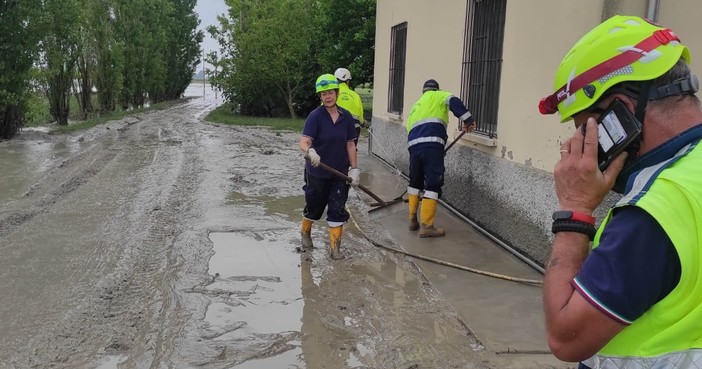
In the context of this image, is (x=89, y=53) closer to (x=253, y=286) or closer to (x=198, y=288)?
(x=198, y=288)

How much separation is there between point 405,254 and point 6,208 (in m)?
5.22

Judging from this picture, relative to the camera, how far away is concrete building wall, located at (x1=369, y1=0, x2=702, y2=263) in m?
4.51

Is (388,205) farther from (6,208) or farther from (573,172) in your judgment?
(573,172)

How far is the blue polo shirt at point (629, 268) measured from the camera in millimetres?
1084

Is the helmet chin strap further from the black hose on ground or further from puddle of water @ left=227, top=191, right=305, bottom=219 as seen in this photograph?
puddle of water @ left=227, top=191, right=305, bottom=219

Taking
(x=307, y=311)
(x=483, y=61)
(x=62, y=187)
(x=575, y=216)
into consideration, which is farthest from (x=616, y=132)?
(x=62, y=187)

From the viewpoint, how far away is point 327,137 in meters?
5.59

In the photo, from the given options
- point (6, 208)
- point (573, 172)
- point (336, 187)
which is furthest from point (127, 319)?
point (6, 208)

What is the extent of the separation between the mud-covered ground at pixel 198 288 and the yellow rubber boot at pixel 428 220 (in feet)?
1.98

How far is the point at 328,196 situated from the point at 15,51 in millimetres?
12871

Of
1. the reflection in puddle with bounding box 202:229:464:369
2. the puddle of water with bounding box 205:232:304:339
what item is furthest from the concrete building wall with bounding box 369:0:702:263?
the puddle of water with bounding box 205:232:304:339

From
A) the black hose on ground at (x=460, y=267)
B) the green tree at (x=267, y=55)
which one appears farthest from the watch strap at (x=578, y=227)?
the green tree at (x=267, y=55)

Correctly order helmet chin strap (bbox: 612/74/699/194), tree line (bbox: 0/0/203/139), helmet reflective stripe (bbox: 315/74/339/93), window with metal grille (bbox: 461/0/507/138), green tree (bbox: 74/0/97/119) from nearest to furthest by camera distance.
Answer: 1. helmet chin strap (bbox: 612/74/699/194)
2. helmet reflective stripe (bbox: 315/74/339/93)
3. window with metal grille (bbox: 461/0/507/138)
4. tree line (bbox: 0/0/203/139)
5. green tree (bbox: 74/0/97/119)

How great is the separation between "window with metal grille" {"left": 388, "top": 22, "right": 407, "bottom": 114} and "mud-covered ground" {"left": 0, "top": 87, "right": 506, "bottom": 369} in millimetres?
2942
